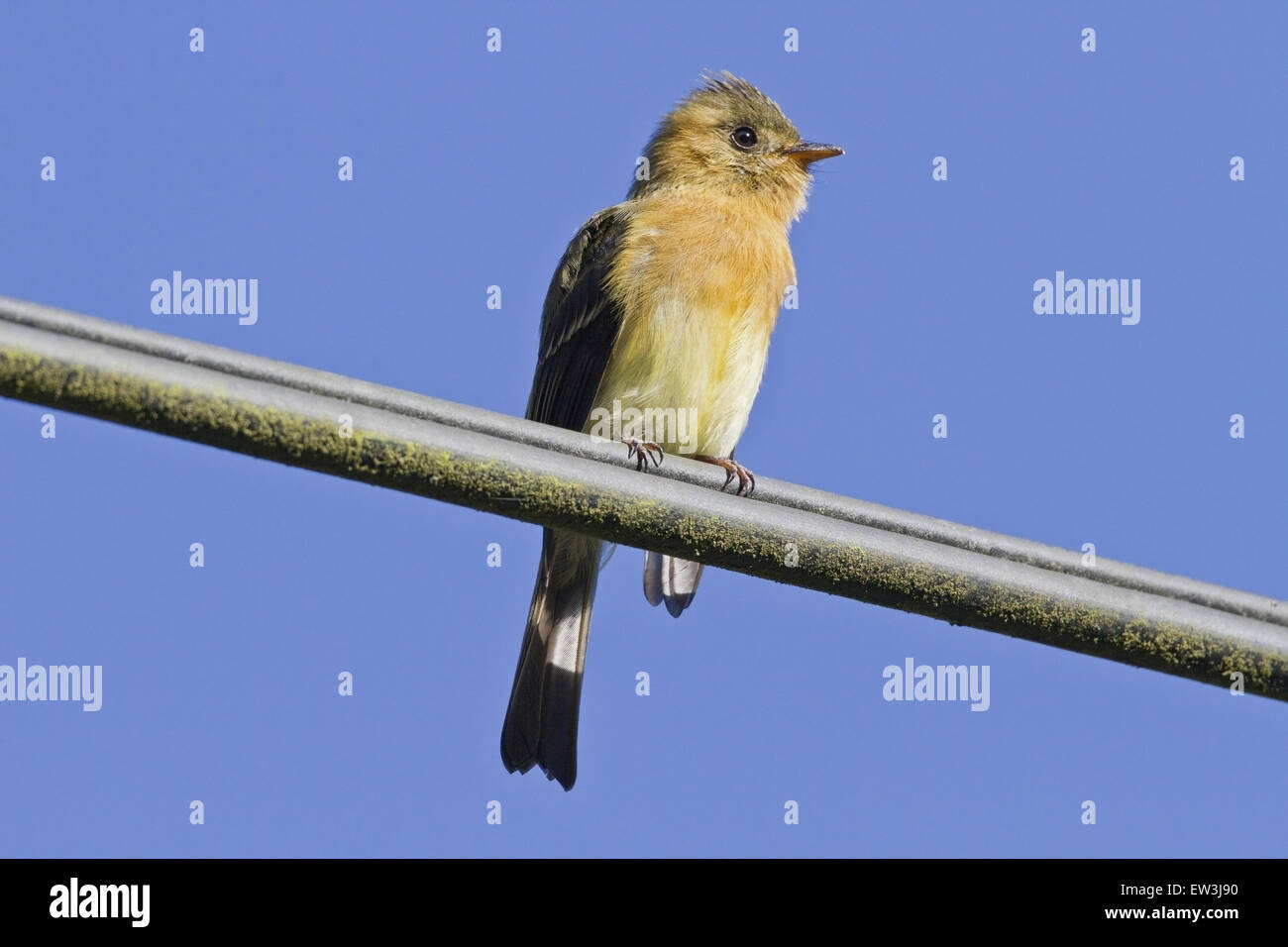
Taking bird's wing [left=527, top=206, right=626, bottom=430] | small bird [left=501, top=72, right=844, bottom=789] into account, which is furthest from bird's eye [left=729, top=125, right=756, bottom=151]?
bird's wing [left=527, top=206, right=626, bottom=430]

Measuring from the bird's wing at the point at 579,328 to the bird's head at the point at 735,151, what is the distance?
0.51 meters

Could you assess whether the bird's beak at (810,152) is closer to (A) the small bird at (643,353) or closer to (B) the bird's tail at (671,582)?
(A) the small bird at (643,353)

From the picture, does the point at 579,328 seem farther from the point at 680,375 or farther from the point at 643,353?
the point at 680,375

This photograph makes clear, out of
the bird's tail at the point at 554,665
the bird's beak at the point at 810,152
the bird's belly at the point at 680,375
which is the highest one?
the bird's beak at the point at 810,152

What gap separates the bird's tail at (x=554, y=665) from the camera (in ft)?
20.2

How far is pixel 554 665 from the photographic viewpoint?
21.4 feet

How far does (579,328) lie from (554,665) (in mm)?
1490

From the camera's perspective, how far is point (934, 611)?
3.11 meters

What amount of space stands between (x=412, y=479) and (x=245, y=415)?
0.32m

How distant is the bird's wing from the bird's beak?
3.19 ft

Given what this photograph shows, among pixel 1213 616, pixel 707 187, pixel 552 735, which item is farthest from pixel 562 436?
pixel 707 187

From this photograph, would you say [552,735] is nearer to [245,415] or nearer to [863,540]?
[863,540]

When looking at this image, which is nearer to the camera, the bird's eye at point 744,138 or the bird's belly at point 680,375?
the bird's belly at point 680,375

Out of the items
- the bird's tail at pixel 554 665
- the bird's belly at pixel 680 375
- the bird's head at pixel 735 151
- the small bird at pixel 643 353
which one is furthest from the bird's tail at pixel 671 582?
the bird's head at pixel 735 151
